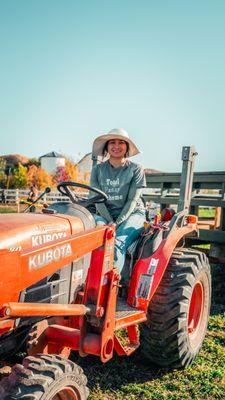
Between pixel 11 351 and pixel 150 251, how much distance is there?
131 cm

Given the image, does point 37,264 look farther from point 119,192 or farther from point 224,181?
point 224,181

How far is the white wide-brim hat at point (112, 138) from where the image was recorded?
165 inches

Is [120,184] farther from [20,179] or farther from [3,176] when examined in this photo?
[3,176]

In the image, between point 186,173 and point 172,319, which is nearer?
point 172,319

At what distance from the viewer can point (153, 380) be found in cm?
368

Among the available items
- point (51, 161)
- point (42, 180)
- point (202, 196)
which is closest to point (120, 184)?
point (202, 196)

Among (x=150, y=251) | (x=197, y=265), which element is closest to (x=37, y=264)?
(x=150, y=251)

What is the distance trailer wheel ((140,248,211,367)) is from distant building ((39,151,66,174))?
194ft

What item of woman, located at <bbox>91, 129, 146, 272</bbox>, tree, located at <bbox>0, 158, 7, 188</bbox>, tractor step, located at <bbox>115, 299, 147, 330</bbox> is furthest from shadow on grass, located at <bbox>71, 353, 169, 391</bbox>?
tree, located at <bbox>0, 158, 7, 188</bbox>

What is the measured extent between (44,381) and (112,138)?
2481 mm

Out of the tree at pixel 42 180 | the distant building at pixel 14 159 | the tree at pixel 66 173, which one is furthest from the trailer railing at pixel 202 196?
the distant building at pixel 14 159

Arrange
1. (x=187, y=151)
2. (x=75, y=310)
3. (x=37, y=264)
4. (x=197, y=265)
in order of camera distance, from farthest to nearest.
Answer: (x=187, y=151) < (x=197, y=265) < (x=75, y=310) < (x=37, y=264)

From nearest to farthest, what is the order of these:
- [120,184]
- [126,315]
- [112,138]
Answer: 1. [126,315]
2. [120,184]
3. [112,138]

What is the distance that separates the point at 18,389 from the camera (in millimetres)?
2262
